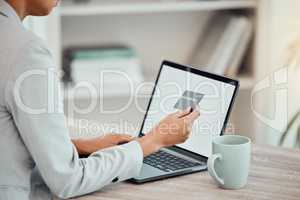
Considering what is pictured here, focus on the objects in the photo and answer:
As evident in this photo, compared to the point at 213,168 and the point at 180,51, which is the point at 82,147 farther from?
the point at 180,51

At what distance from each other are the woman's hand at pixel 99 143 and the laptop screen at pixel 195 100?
0.15 m

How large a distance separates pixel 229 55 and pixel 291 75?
0.94 feet

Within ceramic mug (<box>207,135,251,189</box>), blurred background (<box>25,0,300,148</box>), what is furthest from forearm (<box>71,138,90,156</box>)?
blurred background (<box>25,0,300,148</box>)

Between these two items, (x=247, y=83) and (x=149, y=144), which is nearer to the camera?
(x=149, y=144)

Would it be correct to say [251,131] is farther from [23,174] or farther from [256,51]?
[23,174]

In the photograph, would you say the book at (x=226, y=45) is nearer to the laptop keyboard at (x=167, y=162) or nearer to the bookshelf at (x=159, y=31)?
the bookshelf at (x=159, y=31)

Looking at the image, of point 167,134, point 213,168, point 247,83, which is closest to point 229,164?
point 213,168

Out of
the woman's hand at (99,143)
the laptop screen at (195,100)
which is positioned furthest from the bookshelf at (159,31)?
the woman's hand at (99,143)

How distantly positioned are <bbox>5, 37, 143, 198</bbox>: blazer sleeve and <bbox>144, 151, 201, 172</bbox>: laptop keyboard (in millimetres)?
196

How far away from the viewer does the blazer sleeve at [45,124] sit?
1.27 metres

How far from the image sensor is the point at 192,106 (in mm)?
1593

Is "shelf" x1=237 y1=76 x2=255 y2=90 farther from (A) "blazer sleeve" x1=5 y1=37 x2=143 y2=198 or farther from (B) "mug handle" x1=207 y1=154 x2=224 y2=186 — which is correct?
(A) "blazer sleeve" x1=5 y1=37 x2=143 y2=198

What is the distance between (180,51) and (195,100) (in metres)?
1.57

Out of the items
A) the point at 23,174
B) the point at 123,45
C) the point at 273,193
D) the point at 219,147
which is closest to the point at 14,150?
the point at 23,174
